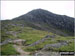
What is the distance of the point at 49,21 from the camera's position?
12550cm

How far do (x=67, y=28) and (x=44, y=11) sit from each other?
40.7 m

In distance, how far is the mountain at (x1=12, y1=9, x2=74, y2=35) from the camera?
115 metres

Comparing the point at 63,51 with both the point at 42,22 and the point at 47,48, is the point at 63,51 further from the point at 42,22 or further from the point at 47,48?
the point at 42,22

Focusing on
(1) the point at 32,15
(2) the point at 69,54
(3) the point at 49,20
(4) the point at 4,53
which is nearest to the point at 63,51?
(2) the point at 69,54

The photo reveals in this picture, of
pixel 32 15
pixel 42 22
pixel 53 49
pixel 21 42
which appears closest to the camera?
pixel 53 49

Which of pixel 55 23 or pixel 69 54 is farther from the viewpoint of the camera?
pixel 55 23

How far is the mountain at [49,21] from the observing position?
115 meters

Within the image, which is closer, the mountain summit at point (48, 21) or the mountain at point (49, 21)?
the mountain summit at point (48, 21)

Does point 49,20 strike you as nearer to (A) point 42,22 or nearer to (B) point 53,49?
(A) point 42,22

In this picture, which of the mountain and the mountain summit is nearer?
the mountain summit

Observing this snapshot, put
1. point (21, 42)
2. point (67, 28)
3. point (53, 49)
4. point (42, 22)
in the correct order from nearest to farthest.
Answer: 1. point (53, 49)
2. point (21, 42)
3. point (67, 28)
4. point (42, 22)

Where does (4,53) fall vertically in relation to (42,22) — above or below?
above

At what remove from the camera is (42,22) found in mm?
125750

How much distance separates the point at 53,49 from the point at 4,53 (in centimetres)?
1180
